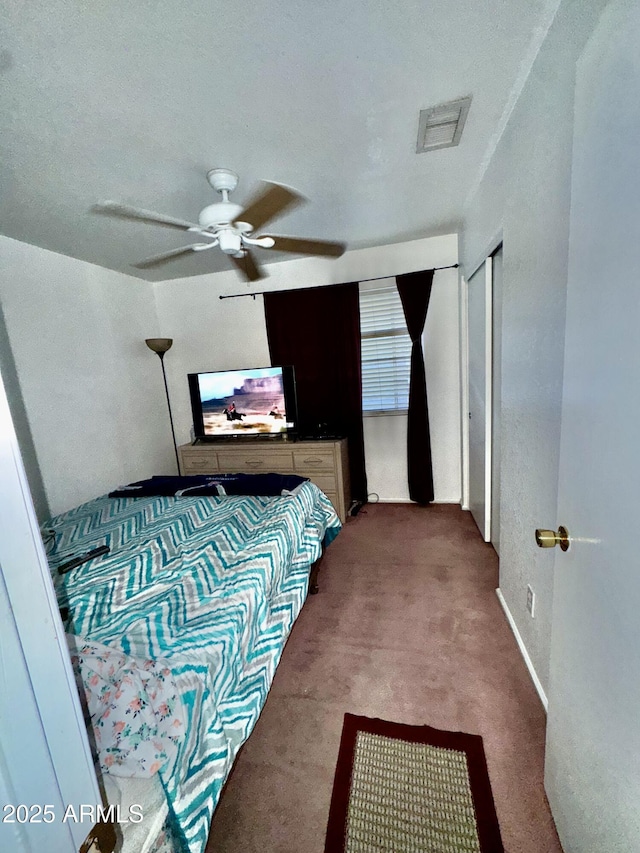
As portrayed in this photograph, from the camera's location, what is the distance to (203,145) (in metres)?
1.53

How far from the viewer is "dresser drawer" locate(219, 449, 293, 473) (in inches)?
122

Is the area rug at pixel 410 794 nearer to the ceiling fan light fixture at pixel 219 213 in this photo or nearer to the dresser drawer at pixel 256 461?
the dresser drawer at pixel 256 461

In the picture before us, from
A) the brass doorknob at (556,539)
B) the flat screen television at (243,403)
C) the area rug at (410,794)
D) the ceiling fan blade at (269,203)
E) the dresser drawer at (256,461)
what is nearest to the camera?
the brass doorknob at (556,539)

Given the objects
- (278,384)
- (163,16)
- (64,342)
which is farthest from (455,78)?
(64,342)

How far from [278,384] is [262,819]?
2727mm

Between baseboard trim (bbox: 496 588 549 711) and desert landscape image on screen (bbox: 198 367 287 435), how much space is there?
7.18 ft

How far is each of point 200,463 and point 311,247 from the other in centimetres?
225

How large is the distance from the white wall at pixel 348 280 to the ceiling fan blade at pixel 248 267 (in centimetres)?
10

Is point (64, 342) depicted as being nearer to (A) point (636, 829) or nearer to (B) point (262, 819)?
(B) point (262, 819)

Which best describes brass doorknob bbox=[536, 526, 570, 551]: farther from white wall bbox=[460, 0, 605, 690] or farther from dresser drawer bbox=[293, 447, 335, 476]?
dresser drawer bbox=[293, 447, 335, 476]

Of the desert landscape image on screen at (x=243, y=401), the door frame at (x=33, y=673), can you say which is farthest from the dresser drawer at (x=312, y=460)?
the door frame at (x=33, y=673)

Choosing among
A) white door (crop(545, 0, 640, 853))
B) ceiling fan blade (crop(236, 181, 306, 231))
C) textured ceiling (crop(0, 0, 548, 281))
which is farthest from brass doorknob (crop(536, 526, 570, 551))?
ceiling fan blade (crop(236, 181, 306, 231))

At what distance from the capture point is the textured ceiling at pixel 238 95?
3.41ft

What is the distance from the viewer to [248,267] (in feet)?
9.88
